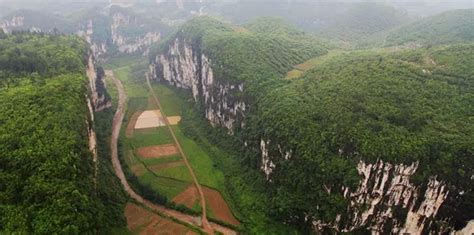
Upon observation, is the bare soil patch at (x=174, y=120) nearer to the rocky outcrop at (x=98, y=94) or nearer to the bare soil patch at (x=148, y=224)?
the rocky outcrop at (x=98, y=94)

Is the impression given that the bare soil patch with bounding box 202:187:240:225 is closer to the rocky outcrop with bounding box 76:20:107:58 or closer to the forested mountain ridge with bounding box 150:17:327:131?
the forested mountain ridge with bounding box 150:17:327:131

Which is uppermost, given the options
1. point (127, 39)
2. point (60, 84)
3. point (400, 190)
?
point (60, 84)

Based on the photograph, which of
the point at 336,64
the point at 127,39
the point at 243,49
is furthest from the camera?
the point at 127,39

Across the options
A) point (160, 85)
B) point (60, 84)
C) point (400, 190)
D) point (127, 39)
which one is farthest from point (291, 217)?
point (127, 39)

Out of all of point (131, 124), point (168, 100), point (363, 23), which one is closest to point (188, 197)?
point (131, 124)

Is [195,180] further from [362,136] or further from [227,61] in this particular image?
[362,136]

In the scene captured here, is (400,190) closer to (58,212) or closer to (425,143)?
(425,143)

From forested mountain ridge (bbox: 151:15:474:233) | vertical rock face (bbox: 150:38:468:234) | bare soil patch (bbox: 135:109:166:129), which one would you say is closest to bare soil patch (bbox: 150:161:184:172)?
forested mountain ridge (bbox: 151:15:474:233)
